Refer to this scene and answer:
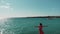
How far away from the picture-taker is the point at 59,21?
113ft
